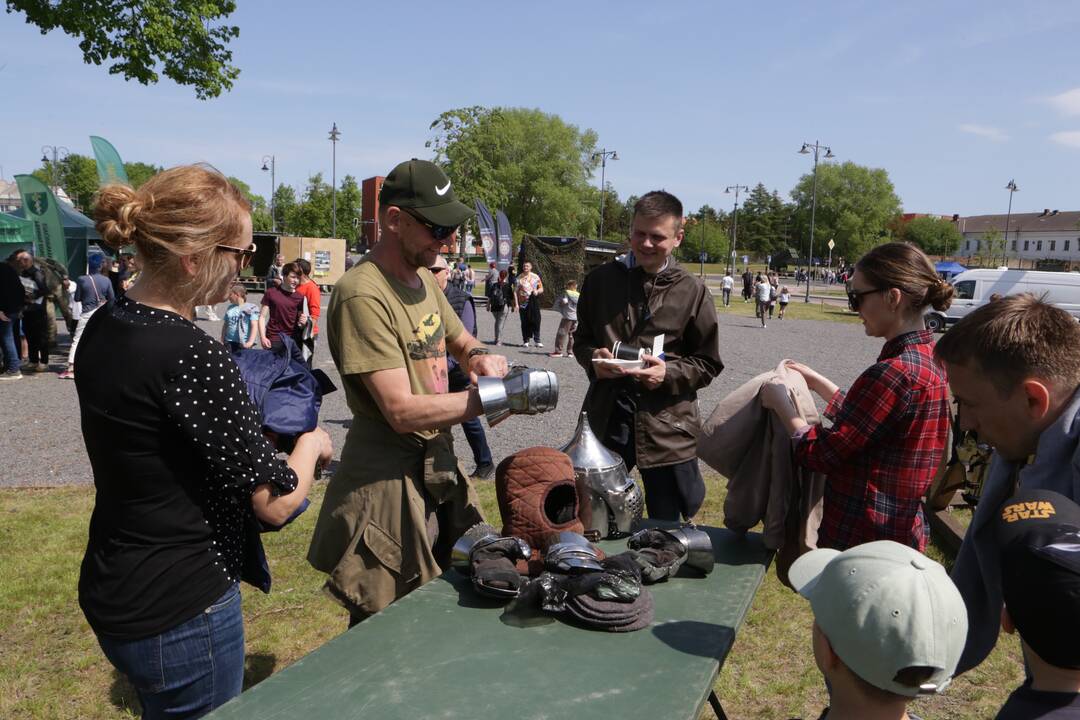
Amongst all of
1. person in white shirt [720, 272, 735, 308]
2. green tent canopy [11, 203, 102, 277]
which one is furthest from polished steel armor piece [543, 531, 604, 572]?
person in white shirt [720, 272, 735, 308]

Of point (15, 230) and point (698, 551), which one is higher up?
point (15, 230)

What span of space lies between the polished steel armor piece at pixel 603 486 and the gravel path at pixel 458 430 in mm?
1485

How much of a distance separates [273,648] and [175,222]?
2719 millimetres

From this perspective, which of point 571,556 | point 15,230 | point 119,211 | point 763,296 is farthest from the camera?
point 763,296

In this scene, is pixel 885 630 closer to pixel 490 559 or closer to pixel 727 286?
pixel 490 559

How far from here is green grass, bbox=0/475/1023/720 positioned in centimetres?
327

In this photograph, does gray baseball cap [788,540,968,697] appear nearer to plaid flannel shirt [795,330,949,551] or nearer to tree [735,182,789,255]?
plaid flannel shirt [795,330,949,551]

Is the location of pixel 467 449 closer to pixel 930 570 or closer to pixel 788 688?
pixel 788 688

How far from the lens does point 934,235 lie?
302 feet

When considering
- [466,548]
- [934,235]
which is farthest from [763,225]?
[466,548]

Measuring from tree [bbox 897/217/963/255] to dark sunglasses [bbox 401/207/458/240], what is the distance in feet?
322

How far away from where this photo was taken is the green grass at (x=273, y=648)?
10.7ft

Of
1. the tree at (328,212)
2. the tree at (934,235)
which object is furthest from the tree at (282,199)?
the tree at (934,235)

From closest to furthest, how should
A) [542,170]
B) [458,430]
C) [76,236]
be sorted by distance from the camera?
[458,430]
[76,236]
[542,170]
